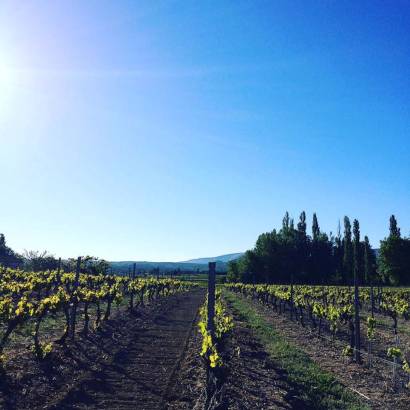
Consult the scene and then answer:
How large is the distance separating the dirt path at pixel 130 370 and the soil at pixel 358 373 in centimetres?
438

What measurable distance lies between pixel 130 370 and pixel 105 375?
0.85 meters

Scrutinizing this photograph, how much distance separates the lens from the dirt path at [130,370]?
8.07m

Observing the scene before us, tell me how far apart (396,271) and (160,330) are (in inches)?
2319

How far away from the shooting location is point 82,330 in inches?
640

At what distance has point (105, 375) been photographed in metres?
9.95

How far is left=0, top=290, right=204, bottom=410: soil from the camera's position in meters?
7.99

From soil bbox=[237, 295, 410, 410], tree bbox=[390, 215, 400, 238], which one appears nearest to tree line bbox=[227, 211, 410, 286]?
tree bbox=[390, 215, 400, 238]

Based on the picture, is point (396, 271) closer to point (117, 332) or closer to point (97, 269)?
point (97, 269)

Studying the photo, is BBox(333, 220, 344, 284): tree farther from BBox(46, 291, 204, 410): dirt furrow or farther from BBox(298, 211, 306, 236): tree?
BBox(46, 291, 204, 410): dirt furrow

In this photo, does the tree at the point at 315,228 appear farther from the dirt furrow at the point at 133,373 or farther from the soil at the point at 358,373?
the dirt furrow at the point at 133,373

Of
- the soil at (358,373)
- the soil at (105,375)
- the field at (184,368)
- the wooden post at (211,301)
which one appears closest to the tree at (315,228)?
the field at (184,368)

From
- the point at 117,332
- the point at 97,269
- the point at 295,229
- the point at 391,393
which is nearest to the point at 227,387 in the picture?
the point at 391,393

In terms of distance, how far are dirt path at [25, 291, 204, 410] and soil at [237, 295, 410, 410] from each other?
14.4 feet

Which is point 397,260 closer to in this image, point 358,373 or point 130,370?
point 358,373
